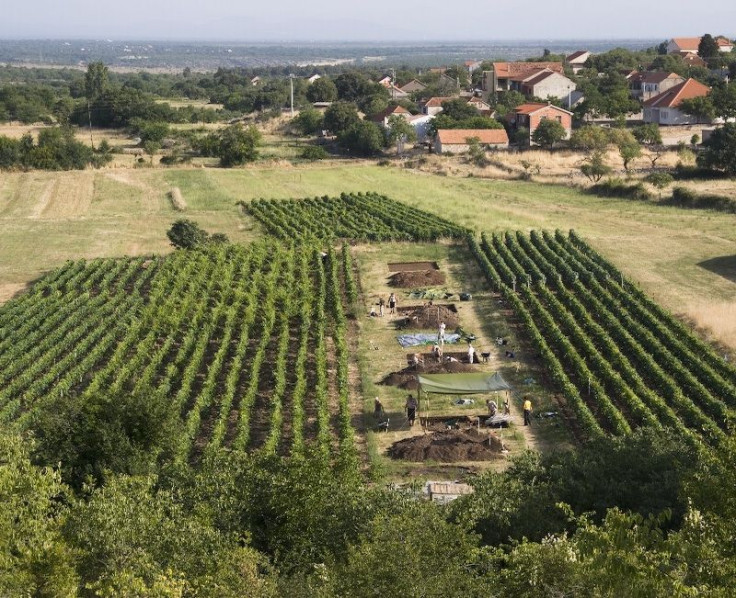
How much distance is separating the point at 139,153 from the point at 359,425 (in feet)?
178

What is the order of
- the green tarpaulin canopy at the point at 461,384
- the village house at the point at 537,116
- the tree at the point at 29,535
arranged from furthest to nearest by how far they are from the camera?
1. the village house at the point at 537,116
2. the green tarpaulin canopy at the point at 461,384
3. the tree at the point at 29,535

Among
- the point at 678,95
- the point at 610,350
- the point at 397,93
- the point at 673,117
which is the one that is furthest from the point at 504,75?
the point at 610,350

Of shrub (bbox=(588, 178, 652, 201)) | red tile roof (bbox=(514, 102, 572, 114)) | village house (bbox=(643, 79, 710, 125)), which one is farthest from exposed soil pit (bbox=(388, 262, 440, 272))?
village house (bbox=(643, 79, 710, 125))

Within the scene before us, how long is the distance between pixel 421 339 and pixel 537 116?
147 feet

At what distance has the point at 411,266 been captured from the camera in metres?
38.7

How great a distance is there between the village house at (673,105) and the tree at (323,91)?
3716 cm

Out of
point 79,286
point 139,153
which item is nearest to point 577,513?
point 79,286

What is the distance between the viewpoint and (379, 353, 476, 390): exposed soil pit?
2586 cm

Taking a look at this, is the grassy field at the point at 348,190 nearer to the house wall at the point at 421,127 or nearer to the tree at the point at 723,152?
the tree at the point at 723,152

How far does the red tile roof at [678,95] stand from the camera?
75.8 meters

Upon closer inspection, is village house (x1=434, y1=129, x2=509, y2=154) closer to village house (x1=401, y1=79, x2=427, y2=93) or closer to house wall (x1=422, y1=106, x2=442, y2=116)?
house wall (x1=422, y1=106, x2=442, y2=116)

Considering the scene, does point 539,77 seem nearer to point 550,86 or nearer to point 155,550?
point 550,86

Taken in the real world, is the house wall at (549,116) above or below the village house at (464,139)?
above

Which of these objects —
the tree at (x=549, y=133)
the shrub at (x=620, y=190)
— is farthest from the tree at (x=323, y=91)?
the shrub at (x=620, y=190)
